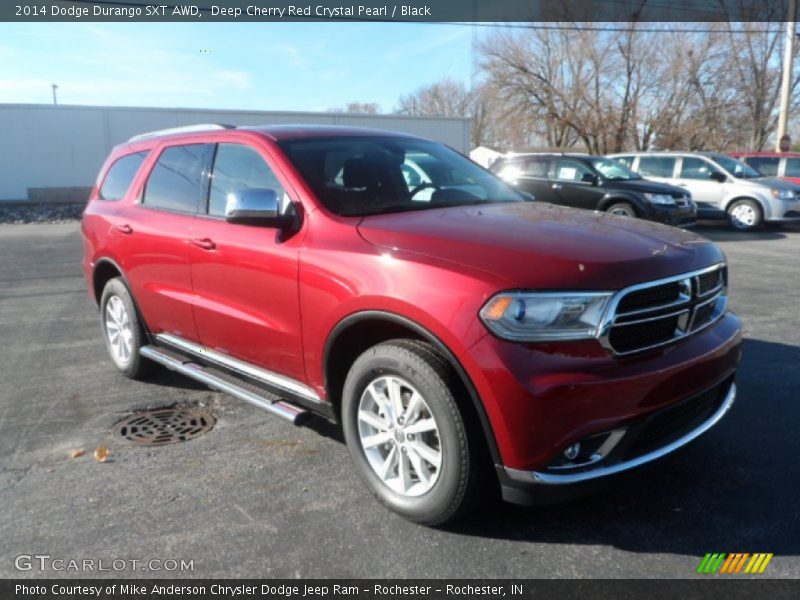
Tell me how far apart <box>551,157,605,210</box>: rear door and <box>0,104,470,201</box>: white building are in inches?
556

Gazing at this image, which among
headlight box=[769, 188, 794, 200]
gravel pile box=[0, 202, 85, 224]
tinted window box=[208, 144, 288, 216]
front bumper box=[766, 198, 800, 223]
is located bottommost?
gravel pile box=[0, 202, 85, 224]

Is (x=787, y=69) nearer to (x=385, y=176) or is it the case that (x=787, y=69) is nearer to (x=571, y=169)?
(x=571, y=169)

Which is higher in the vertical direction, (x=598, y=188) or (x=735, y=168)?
(x=735, y=168)

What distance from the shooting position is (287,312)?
11.5 ft

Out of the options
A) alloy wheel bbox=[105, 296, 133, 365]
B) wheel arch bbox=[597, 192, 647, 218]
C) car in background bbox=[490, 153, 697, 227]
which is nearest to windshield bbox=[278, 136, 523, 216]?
alloy wheel bbox=[105, 296, 133, 365]

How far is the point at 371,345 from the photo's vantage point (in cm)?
333

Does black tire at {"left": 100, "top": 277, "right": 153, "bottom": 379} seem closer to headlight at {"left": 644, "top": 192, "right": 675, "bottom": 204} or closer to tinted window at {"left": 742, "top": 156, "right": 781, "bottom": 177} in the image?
headlight at {"left": 644, "top": 192, "right": 675, "bottom": 204}

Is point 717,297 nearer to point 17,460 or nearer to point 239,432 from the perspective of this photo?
point 239,432

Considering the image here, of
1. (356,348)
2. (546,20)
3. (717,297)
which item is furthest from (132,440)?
(546,20)

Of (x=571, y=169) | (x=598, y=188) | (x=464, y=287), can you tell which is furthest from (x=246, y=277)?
(x=571, y=169)

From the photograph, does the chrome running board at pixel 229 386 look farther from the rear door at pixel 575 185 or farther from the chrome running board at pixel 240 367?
the rear door at pixel 575 185

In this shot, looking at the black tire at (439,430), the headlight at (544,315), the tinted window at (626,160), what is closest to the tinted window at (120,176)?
the black tire at (439,430)

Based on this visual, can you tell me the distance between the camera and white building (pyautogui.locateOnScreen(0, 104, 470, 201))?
83.9 feet

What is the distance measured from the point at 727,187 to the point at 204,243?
47.1 ft
